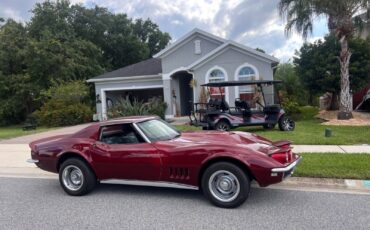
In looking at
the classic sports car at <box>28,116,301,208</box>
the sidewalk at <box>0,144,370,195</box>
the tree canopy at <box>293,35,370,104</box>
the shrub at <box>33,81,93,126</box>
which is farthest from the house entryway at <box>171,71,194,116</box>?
the classic sports car at <box>28,116,301,208</box>

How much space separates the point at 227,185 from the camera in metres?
4.84

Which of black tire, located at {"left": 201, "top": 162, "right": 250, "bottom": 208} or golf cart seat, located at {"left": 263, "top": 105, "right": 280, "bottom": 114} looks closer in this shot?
black tire, located at {"left": 201, "top": 162, "right": 250, "bottom": 208}

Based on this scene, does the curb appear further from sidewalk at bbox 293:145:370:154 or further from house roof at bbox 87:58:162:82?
house roof at bbox 87:58:162:82

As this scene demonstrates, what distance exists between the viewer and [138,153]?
17.5 feet

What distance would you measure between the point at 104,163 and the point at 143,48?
3795cm

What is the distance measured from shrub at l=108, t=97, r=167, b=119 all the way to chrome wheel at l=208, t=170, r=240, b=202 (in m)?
11.9

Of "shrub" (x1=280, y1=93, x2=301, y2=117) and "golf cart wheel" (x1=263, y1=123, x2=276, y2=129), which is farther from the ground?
"shrub" (x1=280, y1=93, x2=301, y2=117)

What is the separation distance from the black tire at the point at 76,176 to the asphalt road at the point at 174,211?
0.14 meters

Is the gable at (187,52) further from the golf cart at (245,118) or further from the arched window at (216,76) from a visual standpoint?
the golf cart at (245,118)

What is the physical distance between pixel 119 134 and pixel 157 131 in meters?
0.68

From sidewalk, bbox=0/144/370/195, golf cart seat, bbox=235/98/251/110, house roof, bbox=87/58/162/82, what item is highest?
house roof, bbox=87/58/162/82

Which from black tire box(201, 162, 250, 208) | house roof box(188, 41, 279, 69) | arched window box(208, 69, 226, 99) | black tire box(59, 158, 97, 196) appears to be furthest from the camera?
arched window box(208, 69, 226, 99)

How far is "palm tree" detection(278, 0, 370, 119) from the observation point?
15.0 meters

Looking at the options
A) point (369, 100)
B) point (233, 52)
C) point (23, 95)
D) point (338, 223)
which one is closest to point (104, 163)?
point (338, 223)
